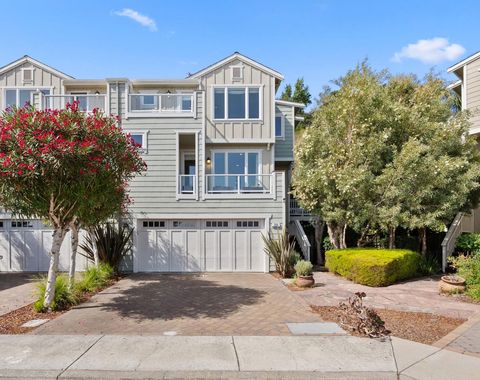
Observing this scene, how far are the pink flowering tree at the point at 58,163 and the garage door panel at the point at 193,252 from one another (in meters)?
5.60

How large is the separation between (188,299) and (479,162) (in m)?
11.9

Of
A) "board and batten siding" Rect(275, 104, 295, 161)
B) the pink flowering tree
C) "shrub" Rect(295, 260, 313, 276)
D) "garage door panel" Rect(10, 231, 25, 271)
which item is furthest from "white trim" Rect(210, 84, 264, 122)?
"garage door panel" Rect(10, 231, 25, 271)

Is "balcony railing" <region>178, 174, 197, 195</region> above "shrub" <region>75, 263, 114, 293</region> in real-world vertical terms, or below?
above

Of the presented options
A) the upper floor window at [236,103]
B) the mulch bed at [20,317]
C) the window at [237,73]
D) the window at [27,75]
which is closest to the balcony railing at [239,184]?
the upper floor window at [236,103]

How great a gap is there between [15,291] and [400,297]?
11.0m

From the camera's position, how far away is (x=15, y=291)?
996 centimetres

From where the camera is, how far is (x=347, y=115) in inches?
479

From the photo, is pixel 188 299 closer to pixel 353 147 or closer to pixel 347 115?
pixel 353 147

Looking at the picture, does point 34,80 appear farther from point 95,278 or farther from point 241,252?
point 241,252

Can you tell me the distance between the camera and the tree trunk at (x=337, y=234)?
13202mm

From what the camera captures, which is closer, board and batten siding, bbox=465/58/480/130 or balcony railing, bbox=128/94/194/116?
balcony railing, bbox=128/94/194/116

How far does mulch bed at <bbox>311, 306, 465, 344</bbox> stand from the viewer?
237 inches

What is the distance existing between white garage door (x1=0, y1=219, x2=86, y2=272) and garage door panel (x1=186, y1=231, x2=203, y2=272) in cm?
419

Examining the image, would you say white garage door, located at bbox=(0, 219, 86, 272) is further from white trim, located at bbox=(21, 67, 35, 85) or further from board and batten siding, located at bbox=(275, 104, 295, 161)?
board and batten siding, located at bbox=(275, 104, 295, 161)
